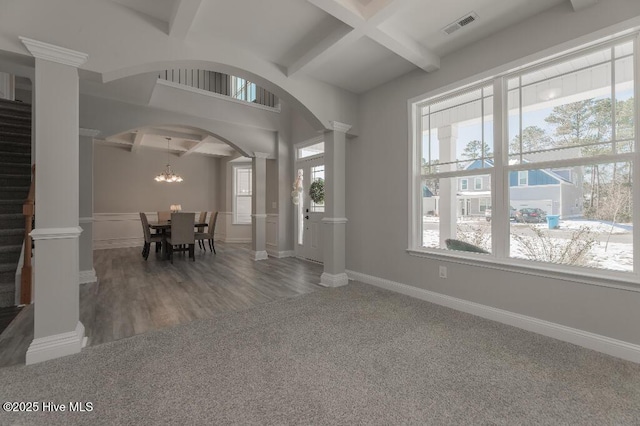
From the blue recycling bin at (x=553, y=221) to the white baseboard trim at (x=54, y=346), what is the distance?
3.99 metres

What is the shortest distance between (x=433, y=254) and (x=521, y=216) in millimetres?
956

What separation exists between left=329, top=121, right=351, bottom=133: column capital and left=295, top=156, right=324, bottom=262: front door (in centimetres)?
148

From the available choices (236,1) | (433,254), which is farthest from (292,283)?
(236,1)

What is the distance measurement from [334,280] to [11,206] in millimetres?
4203

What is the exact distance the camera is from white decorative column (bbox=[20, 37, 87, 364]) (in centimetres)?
204

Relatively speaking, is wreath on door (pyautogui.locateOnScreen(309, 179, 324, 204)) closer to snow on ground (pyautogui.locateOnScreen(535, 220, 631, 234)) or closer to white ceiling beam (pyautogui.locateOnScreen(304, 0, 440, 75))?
white ceiling beam (pyautogui.locateOnScreen(304, 0, 440, 75))

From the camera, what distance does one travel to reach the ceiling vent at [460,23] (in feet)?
8.38

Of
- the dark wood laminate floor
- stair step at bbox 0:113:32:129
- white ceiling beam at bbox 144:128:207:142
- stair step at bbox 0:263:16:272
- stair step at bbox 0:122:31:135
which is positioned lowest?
the dark wood laminate floor

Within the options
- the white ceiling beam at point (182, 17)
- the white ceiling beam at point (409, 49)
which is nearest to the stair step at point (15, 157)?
the white ceiling beam at point (182, 17)

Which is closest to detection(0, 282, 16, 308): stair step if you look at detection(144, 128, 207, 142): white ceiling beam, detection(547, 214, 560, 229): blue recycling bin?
detection(144, 128, 207, 142): white ceiling beam

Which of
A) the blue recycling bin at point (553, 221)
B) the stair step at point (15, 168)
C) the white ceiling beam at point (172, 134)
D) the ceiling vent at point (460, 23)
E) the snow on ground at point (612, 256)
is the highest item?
the white ceiling beam at point (172, 134)

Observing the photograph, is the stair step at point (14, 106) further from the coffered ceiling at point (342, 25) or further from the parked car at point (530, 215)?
the parked car at point (530, 215)

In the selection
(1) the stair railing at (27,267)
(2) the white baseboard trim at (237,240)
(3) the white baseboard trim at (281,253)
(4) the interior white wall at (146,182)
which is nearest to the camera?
(1) the stair railing at (27,267)

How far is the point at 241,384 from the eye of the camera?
68.8 inches
